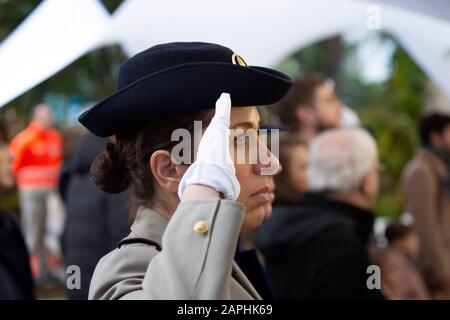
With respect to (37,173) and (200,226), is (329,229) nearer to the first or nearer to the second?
(200,226)

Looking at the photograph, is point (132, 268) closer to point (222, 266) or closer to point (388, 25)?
point (222, 266)

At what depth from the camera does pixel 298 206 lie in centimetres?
348

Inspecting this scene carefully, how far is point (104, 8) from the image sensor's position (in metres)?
2.81

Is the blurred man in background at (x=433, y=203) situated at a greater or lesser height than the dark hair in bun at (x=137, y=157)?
greater

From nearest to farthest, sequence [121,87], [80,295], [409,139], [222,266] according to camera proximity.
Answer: [222,266], [121,87], [80,295], [409,139]

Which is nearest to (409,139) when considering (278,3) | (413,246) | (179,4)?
(413,246)

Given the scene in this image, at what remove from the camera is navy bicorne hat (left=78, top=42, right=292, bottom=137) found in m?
1.72

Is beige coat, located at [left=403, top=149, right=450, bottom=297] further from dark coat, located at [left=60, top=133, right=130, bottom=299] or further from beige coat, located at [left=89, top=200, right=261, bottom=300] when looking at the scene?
beige coat, located at [left=89, top=200, right=261, bottom=300]

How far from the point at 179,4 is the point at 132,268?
6.05 feet

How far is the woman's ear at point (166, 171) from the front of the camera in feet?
5.83

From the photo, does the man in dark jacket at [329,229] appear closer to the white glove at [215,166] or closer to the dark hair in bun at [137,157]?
the dark hair in bun at [137,157]

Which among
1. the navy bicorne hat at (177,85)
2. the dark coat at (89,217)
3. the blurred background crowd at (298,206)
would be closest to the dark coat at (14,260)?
the blurred background crowd at (298,206)

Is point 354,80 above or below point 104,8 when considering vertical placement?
above

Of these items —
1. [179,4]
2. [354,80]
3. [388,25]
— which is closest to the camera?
[179,4]
